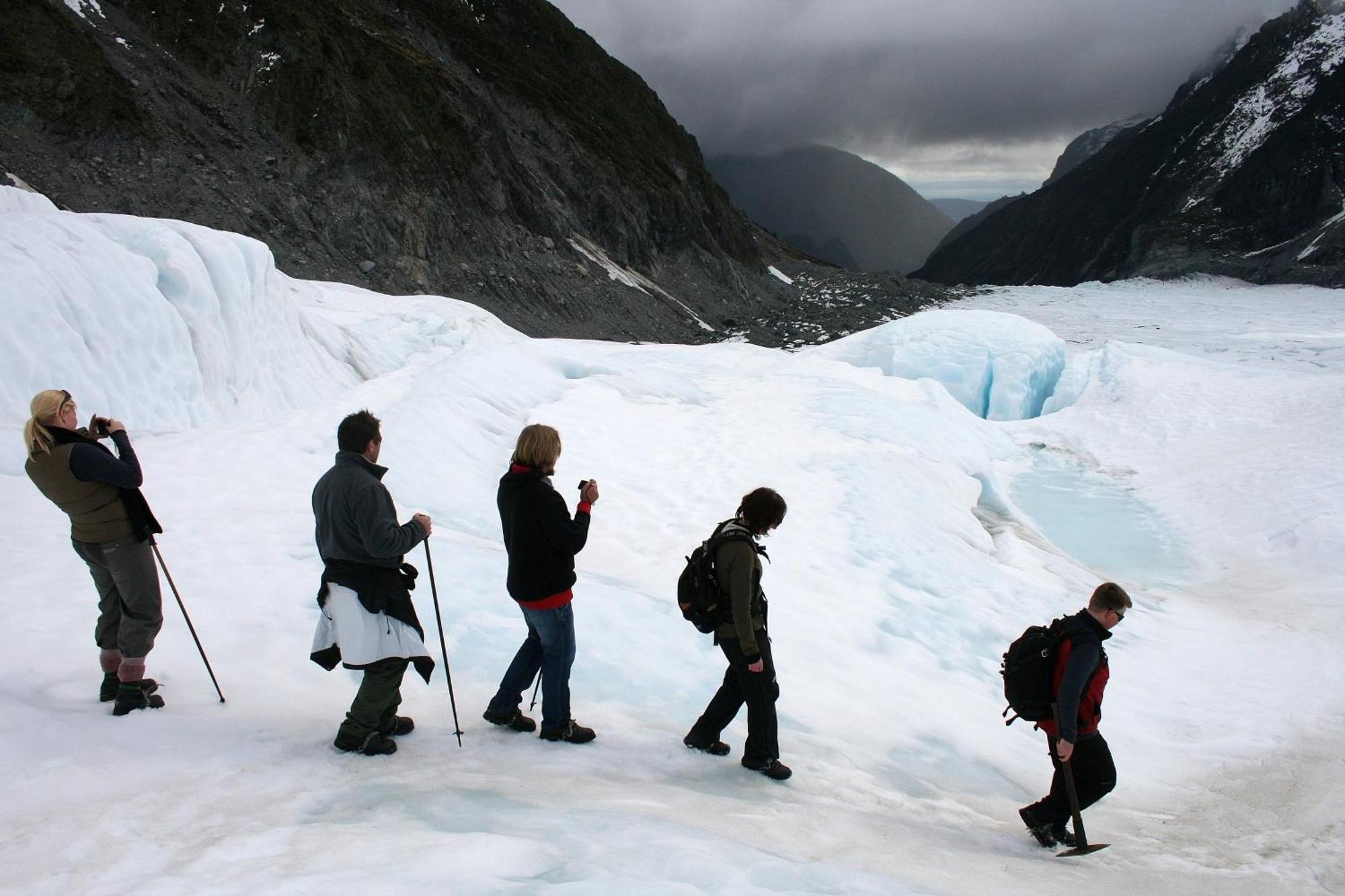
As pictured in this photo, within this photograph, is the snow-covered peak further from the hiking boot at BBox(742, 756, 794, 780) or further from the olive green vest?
the olive green vest

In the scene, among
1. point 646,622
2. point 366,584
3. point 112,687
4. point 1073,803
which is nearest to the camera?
point 366,584

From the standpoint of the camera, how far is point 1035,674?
391 cm

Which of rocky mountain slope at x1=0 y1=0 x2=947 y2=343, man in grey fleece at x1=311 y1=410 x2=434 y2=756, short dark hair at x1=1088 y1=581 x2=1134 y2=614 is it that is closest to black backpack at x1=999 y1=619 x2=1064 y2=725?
short dark hair at x1=1088 y1=581 x2=1134 y2=614

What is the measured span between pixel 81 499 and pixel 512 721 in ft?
7.34

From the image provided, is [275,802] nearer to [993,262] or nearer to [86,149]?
[86,149]

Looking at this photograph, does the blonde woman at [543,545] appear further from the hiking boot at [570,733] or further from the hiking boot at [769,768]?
the hiking boot at [769,768]

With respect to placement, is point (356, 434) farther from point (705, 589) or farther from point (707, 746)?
point (707, 746)

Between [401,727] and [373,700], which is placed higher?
[373,700]

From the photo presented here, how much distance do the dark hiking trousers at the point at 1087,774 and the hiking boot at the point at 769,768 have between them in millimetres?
1331

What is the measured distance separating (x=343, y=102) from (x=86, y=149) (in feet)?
45.5

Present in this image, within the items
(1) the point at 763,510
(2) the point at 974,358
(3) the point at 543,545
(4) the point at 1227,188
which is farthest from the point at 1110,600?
(4) the point at 1227,188

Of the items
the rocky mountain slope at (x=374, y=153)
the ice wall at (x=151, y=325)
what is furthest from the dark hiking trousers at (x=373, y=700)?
the rocky mountain slope at (x=374, y=153)

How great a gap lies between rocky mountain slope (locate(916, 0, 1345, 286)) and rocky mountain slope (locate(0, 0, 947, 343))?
44309 mm

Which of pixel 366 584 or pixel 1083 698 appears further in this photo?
pixel 1083 698
